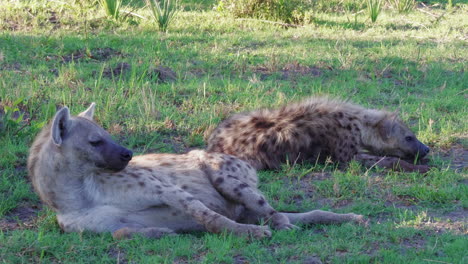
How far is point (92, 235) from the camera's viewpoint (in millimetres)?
3764

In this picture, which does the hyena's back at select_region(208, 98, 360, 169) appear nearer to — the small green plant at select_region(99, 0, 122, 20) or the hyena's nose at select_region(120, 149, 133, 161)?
the hyena's nose at select_region(120, 149, 133, 161)

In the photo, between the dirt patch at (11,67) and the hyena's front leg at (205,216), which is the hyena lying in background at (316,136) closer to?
the hyena's front leg at (205,216)

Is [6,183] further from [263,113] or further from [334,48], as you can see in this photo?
[334,48]

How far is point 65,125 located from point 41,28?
16.2 feet

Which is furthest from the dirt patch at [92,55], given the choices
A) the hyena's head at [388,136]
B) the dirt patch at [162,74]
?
the hyena's head at [388,136]

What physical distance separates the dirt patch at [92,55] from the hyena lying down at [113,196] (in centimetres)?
348

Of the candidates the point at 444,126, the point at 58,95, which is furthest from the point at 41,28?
the point at 444,126

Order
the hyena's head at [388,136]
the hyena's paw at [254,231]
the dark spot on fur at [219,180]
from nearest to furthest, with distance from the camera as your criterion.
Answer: the hyena's paw at [254,231]
the dark spot on fur at [219,180]
the hyena's head at [388,136]

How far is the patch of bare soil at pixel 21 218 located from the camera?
407cm

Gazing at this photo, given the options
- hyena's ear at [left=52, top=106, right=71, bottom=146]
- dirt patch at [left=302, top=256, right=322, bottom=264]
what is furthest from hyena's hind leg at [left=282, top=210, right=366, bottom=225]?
hyena's ear at [left=52, top=106, right=71, bottom=146]

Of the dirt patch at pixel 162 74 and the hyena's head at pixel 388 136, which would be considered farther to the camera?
the dirt patch at pixel 162 74

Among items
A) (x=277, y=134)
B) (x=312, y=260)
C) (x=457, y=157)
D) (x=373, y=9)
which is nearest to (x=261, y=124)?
(x=277, y=134)

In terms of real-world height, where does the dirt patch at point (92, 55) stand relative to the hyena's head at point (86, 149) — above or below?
below

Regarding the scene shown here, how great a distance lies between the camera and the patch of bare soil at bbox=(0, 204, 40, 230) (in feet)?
13.3
